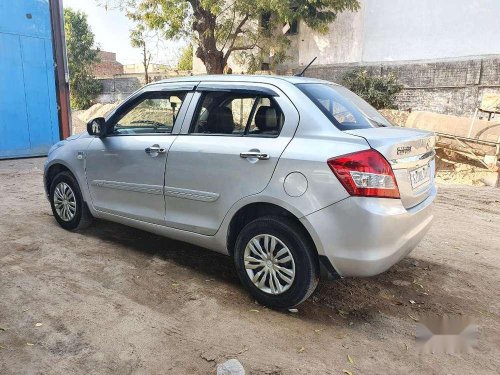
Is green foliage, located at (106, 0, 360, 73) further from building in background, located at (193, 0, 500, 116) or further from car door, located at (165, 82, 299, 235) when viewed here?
car door, located at (165, 82, 299, 235)

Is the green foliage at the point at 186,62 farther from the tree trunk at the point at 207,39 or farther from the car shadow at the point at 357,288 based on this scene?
the car shadow at the point at 357,288

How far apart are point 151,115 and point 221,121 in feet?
3.16

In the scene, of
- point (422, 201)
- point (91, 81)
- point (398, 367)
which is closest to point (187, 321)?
point (398, 367)

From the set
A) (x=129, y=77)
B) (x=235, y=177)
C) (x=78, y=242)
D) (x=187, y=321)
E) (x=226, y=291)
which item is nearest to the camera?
(x=187, y=321)

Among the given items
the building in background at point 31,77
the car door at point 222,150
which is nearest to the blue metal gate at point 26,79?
the building in background at point 31,77

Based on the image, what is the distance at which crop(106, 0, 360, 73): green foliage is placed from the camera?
15477 millimetres

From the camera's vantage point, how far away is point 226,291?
11.0 ft

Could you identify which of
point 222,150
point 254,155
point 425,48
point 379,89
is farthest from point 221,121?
point 425,48

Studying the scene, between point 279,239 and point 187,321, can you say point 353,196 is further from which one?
point 187,321

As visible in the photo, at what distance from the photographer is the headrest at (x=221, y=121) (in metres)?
3.32

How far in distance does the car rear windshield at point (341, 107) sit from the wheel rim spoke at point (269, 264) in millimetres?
961

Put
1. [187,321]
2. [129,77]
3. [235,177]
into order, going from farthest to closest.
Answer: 1. [129,77]
2. [235,177]
3. [187,321]

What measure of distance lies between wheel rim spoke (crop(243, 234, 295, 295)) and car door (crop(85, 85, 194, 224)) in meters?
1.01

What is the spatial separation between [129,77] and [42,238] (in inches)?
865
